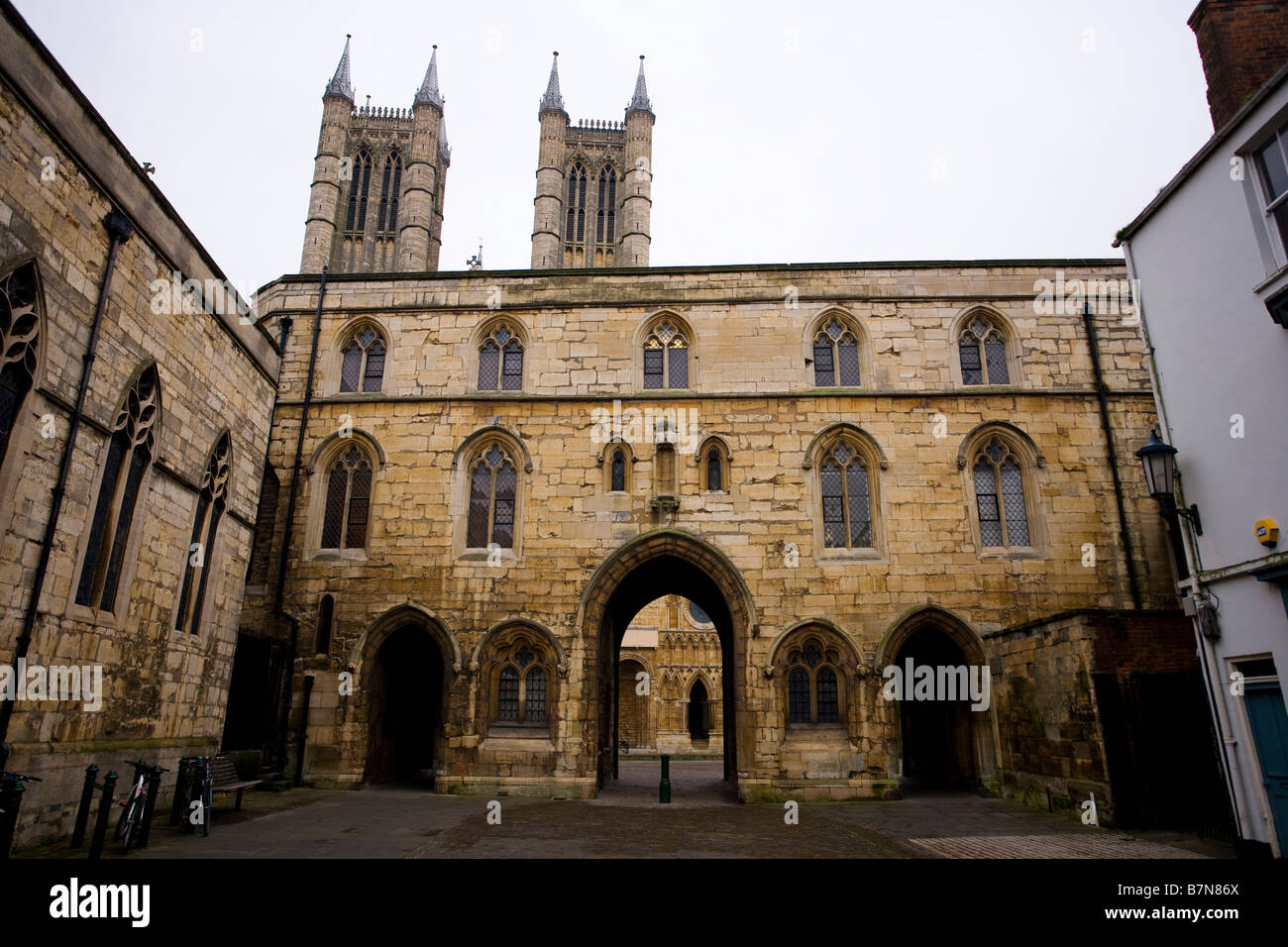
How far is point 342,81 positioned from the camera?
55.3 m

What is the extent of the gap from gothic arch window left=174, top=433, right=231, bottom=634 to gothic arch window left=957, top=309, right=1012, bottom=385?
14687mm

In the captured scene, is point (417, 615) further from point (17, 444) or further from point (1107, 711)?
point (1107, 711)

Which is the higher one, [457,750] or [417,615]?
[417,615]

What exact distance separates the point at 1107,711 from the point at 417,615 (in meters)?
12.1

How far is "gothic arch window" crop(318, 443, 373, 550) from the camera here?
16.3 meters

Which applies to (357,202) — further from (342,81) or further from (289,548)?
(289,548)

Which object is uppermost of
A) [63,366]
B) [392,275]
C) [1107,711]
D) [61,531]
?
[392,275]

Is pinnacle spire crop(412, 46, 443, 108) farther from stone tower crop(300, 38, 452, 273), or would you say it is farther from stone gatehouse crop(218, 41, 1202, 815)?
stone gatehouse crop(218, 41, 1202, 815)

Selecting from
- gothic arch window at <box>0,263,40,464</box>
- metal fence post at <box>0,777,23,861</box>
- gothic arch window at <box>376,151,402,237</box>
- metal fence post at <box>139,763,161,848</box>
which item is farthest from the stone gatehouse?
gothic arch window at <box>376,151,402,237</box>

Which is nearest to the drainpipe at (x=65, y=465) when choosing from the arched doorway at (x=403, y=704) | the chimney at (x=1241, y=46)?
the arched doorway at (x=403, y=704)

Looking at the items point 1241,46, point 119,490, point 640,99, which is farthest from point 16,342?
point 640,99

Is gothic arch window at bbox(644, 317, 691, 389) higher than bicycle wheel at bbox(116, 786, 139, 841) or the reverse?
higher

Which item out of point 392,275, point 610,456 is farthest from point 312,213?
point 610,456

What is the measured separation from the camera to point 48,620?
8.51 m
